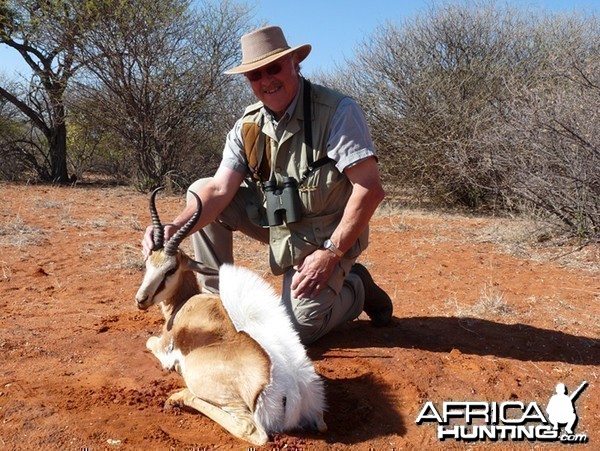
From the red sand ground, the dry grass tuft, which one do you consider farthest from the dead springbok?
the dry grass tuft

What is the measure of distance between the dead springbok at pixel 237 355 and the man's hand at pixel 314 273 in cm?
56

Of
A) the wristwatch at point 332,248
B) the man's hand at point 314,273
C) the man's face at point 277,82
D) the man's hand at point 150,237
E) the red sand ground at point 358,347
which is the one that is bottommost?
the red sand ground at point 358,347

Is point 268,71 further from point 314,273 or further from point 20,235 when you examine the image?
point 20,235

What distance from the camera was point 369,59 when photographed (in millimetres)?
13164

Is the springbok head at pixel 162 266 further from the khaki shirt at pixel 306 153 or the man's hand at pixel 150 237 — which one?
the khaki shirt at pixel 306 153

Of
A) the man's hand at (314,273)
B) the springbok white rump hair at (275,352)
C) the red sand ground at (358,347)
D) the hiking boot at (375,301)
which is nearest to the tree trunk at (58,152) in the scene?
the red sand ground at (358,347)

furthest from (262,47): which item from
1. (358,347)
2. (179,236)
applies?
(358,347)

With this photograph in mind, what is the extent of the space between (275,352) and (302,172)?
1.52 metres

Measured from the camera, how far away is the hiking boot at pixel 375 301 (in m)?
4.49

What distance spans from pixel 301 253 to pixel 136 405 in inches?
60.3

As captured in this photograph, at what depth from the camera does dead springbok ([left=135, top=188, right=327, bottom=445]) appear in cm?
287

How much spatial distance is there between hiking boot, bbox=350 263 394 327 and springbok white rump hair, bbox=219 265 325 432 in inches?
58.3

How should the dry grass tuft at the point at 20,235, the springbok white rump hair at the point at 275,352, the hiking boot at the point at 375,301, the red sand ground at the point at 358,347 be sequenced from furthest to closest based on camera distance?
the dry grass tuft at the point at 20,235
the hiking boot at the point at 375,301
the red sand ground at the point at 358,347
the springbok white rump hair at the point at 275,352

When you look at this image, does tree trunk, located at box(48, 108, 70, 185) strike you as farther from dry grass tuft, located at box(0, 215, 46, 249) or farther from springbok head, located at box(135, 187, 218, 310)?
springbok head, located at box(135, 187, 218, 310)
